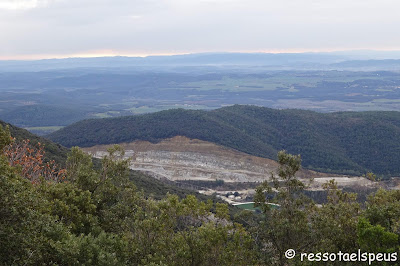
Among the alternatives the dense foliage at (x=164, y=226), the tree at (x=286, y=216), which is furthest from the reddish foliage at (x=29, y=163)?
the tree at (x=286, y=216)

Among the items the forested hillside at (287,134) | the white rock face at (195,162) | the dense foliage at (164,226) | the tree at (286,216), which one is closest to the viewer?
the dense foliage at (164,226)

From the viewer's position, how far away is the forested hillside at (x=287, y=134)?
87.2 m

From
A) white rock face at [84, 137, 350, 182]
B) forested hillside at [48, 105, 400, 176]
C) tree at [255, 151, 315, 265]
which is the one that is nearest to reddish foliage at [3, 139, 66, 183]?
tree at [255, 151, 315, 265]

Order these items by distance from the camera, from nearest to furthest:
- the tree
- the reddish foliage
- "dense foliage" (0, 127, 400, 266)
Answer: "dense foliage" (0, 127, 400, 266) → the tree → the reddish foliage

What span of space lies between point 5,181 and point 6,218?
92cm

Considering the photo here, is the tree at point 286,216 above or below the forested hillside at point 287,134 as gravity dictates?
above

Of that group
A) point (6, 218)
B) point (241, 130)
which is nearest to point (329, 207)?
point (6, 218)

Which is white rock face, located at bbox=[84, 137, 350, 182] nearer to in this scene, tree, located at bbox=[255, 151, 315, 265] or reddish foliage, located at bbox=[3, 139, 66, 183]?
reddish foliage, located at bbox=[3, 139, 66, 183]

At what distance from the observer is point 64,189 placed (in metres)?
14.8

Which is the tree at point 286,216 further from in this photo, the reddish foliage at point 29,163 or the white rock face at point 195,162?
the white rock face at point 195,162

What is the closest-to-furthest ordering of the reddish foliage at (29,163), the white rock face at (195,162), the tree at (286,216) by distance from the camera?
the tree at (286,216) < the reddish foliage at (29,163) < the white rock face at (195,162)

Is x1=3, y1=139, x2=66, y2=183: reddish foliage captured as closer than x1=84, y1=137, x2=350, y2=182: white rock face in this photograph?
Yes

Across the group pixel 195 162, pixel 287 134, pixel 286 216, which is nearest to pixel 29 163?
pixel 286 216

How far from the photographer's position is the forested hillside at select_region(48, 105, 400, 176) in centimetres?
8719
